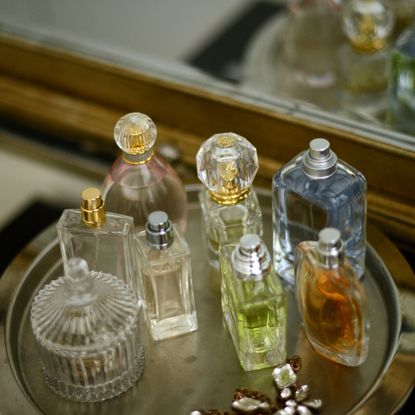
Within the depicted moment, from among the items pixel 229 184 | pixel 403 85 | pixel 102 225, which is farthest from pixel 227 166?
pixel 403 85

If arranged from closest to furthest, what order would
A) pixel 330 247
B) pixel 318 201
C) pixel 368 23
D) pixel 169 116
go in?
pixel 330 247 → pixel 318 201 → pixel 368 23 → pixel 169 116

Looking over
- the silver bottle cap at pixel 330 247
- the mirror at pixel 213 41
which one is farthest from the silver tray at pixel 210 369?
the mirror at pixel 213 41

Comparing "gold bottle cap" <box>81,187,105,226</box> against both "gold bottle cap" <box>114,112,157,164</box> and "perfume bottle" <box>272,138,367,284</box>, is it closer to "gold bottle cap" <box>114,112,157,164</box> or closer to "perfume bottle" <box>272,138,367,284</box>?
"gold bottle cap" <box>114,112,157,164</box>

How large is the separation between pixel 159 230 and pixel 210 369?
144 millimetres

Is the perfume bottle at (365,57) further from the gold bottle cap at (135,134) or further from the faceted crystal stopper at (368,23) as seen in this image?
the gold bottle cap at (135,134)

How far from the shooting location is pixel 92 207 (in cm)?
75

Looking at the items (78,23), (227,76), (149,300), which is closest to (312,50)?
(227,76)

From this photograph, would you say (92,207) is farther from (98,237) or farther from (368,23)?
(368,23)

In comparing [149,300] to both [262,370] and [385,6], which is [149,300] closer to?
[262,370]

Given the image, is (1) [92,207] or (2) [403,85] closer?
(1) [92,207]

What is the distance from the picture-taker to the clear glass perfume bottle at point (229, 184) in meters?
0.78

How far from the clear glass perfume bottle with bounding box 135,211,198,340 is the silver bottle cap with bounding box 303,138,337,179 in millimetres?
135

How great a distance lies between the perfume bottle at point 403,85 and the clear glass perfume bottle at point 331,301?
0.88ft

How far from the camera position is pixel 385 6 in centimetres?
94
